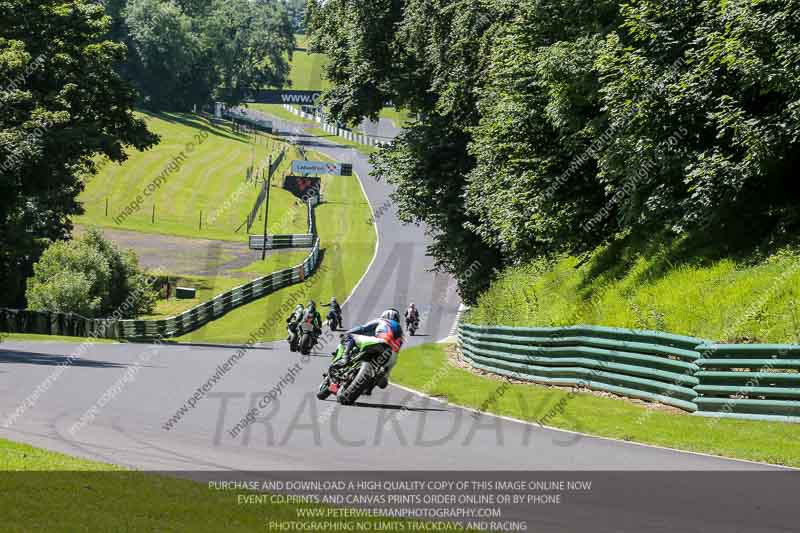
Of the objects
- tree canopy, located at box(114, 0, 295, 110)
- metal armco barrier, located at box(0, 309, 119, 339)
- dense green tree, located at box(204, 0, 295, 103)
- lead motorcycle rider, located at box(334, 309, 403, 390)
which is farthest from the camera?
dense green tree, located at box(204, 0, 295, 103)

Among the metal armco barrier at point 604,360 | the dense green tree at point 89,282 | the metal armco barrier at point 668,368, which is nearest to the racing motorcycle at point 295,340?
the metal armco barrier at point 604,360

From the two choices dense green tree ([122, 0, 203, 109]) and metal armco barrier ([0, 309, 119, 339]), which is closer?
metal armco barrier ([0, 309, 119, 339])

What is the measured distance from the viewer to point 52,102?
3844 centimetres

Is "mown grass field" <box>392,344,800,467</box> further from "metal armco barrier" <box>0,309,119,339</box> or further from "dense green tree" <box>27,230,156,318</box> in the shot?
"dense green tree" <box>27,230,156,318</box>

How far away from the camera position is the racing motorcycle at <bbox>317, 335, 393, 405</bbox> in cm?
1673

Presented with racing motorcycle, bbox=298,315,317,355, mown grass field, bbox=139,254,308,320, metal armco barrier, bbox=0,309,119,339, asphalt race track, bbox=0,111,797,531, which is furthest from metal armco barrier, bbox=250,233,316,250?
asphalt race track, bbox=0,111,797,531

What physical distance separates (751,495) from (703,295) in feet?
32.1

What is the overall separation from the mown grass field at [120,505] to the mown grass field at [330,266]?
38.9 metres

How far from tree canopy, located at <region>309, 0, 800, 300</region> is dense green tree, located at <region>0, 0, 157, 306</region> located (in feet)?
28.3

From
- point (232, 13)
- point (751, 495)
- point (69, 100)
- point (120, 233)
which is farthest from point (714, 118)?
point (232, 13)

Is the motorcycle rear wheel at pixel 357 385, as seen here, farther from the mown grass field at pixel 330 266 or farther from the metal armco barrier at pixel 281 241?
the metal armco barrier at pixel 281 241

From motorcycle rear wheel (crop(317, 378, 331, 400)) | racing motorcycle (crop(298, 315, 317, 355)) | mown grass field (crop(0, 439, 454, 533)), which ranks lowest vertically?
racing motorcycle (crop(298, 315, 317, 355))

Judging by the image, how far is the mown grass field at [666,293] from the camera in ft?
55.4

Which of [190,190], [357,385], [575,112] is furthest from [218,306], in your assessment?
[190,190]
